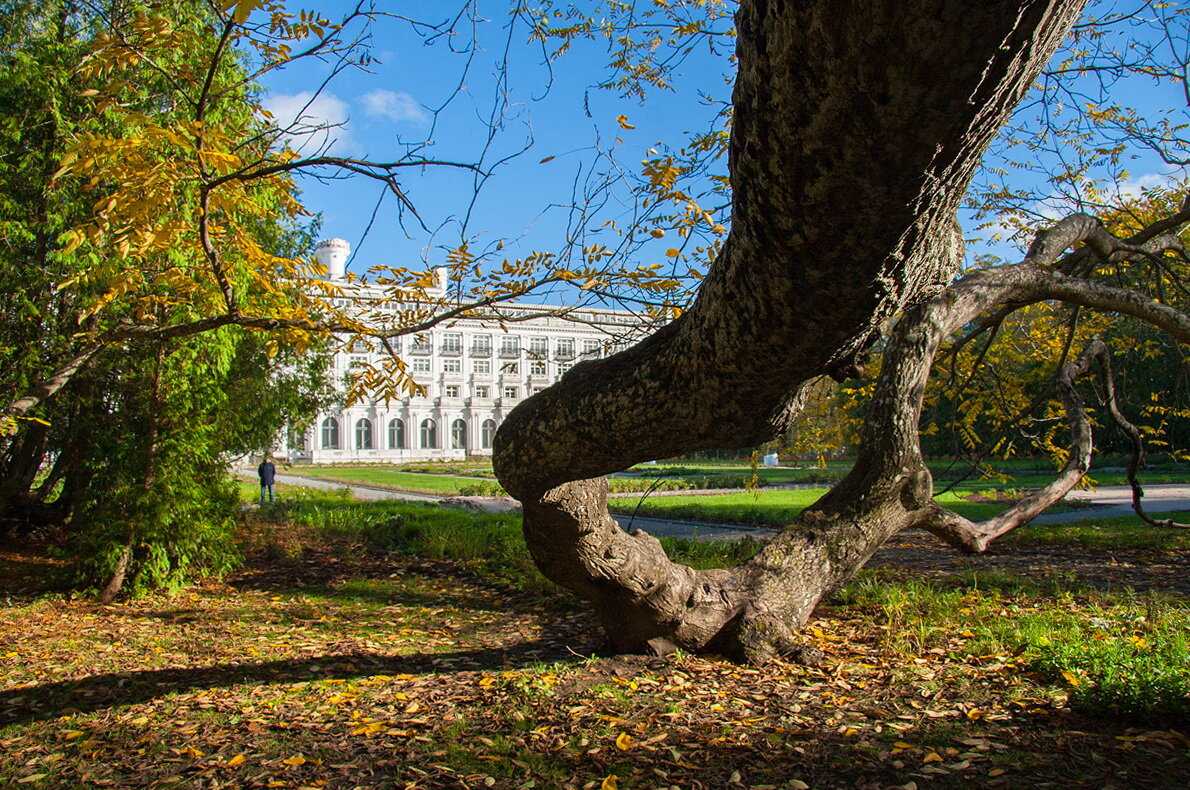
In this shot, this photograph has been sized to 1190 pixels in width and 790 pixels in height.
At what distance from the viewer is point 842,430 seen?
9.62 meters

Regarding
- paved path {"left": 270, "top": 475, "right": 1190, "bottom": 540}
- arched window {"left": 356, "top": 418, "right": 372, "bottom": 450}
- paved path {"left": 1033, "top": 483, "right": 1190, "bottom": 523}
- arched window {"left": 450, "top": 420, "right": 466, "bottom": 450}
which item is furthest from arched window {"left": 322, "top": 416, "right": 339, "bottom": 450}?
paved path {"left": 1033, "top": 483, "right": 1190, "bottom": 523}

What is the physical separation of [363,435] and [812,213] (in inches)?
2547

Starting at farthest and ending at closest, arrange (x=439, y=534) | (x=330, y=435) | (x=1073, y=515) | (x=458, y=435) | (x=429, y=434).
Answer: (x=429, y=434) → (x=458, y=435) → (x=330, y=435) → (x=1073, y=515) → (x=439, y=534)

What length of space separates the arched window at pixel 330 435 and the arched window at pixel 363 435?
1.90 metres

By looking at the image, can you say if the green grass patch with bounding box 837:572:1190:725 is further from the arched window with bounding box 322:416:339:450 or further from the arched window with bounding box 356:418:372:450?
the arched window with bounding box 356:418:372:450

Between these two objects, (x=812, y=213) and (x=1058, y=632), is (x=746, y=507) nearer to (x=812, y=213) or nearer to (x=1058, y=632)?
(x=1058, y=632)

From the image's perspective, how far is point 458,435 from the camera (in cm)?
6638

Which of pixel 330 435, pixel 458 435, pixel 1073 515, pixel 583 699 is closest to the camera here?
pixel 583 699

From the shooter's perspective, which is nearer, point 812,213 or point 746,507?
point 812,213

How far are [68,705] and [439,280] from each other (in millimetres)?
3317

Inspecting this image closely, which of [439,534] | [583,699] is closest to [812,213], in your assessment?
[583,699]

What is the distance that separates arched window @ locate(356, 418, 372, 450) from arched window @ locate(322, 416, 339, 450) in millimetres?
1902

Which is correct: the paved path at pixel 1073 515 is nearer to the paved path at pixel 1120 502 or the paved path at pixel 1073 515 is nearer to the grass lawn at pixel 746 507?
the paved path at pixel 1120 502

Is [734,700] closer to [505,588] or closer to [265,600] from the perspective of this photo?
[505,588]
